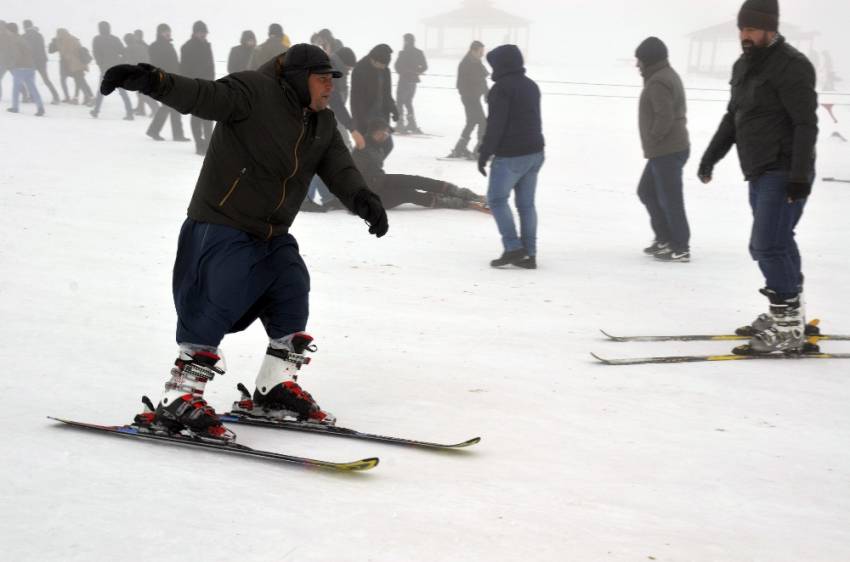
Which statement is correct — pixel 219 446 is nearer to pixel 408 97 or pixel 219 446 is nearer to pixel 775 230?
pixel 775 230

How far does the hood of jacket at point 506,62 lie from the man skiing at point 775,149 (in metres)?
2.35

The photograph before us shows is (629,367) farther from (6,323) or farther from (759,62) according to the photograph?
(6,323)

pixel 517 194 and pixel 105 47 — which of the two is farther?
pixel 105 47

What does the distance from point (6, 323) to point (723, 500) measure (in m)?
3.78

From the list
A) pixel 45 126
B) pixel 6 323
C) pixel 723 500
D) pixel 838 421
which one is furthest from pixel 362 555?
pixel 45 126

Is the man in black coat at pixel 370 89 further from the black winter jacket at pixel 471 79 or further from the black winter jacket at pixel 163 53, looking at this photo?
the black winter jacket at pixel 163 53

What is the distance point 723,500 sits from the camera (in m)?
3.29

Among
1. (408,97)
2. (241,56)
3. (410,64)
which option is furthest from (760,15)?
(408,97)

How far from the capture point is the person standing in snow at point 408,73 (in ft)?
60.8

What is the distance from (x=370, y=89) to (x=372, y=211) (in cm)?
655

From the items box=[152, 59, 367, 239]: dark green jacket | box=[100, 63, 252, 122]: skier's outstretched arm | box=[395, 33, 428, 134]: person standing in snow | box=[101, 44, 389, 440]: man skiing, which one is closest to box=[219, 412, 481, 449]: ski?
box=[101, 44, 389, 440]: man skiing

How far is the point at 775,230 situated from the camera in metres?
5.30

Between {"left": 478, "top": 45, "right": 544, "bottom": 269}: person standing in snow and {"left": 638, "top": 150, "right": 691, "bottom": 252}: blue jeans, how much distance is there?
3.25ft

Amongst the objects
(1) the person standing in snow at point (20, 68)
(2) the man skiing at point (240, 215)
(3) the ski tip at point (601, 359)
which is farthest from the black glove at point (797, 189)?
(1) the person standing in snow at point (20, 68)
